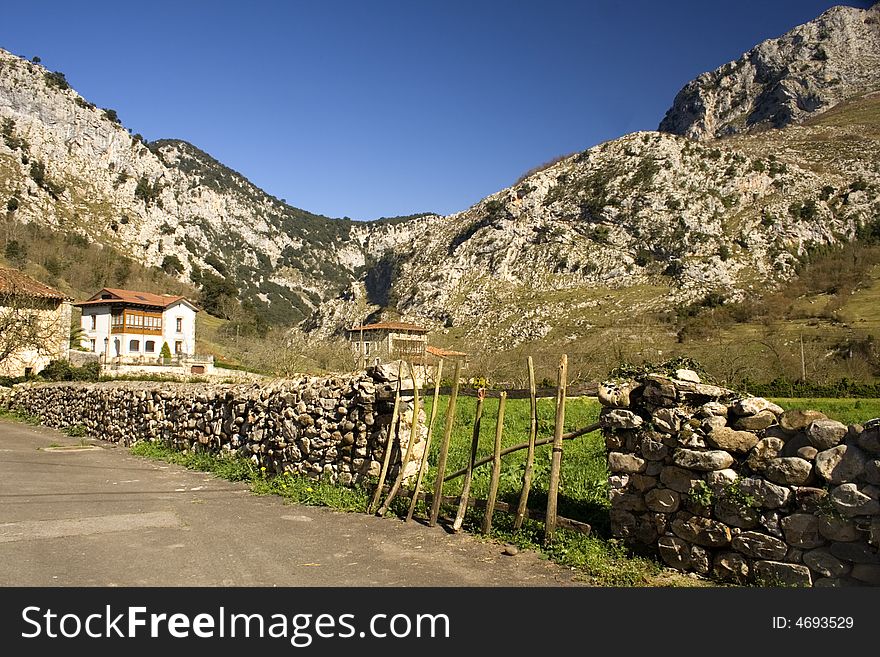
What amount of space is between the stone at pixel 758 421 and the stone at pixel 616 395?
1.18 m

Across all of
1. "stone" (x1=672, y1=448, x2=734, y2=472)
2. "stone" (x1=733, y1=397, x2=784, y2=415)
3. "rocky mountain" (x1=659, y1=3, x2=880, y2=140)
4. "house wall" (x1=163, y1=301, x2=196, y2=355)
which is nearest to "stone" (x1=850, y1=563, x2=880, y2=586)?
"stone" (x1=672, y1=448, x2=734, y2=472)

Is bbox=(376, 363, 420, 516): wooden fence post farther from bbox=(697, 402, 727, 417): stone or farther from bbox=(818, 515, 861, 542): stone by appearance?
bbox=(818, 515, 861, 542): stone

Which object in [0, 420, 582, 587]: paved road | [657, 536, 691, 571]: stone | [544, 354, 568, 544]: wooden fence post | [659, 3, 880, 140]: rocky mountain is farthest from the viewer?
[659, 3, 880, 140]: rocky mountain

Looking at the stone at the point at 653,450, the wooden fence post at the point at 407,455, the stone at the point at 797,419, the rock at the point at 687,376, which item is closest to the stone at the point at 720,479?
the stone at the point at 653,450

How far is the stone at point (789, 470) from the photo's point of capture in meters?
5.19

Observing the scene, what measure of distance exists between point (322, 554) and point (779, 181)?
105 metres

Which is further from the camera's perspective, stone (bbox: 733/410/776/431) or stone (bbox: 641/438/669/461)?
stone (bbox: 641/438/669/461)

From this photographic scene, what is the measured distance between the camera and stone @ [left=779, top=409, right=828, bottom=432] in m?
5.32

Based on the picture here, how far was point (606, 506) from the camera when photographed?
329 inches

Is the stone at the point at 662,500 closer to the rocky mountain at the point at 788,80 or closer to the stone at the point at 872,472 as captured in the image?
the stone at the point at 872,472

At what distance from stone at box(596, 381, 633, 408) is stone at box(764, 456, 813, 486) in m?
1.59

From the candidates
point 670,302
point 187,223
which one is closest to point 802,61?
point 670,302

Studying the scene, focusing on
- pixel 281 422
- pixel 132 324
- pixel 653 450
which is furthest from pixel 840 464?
pixel 132 324

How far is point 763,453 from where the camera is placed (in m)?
5.56
